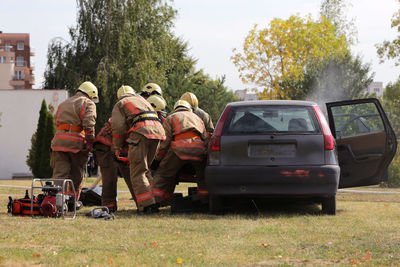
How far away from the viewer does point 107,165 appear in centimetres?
1043

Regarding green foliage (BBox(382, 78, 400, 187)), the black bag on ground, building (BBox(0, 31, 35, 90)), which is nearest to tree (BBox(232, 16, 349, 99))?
green foliage (BBox(382, 78, 400, 187))

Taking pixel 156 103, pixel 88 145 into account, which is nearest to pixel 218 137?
pixel 156 103

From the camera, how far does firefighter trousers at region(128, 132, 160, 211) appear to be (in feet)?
31.2

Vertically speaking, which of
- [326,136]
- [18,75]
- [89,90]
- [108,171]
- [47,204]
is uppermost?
[18,75]

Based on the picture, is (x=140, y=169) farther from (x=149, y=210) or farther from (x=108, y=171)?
(x=108, y=171)

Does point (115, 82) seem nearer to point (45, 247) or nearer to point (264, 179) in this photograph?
point (264, 179)

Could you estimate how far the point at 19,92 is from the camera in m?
31.5

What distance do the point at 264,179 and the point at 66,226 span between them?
102 inches

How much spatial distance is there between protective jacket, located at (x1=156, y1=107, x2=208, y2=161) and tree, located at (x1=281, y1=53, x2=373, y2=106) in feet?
102

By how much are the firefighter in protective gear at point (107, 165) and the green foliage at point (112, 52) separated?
2510cm

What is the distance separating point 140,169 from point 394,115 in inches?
1064

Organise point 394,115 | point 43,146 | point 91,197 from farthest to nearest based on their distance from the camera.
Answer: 1. point 394,115
2. point 43,146
3. point 91,197

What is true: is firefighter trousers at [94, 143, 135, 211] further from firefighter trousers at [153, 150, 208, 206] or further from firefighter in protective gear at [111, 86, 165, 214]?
firefighter in protective gear at [111, 86, 165, 214]

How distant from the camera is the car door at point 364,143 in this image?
1003 cm
